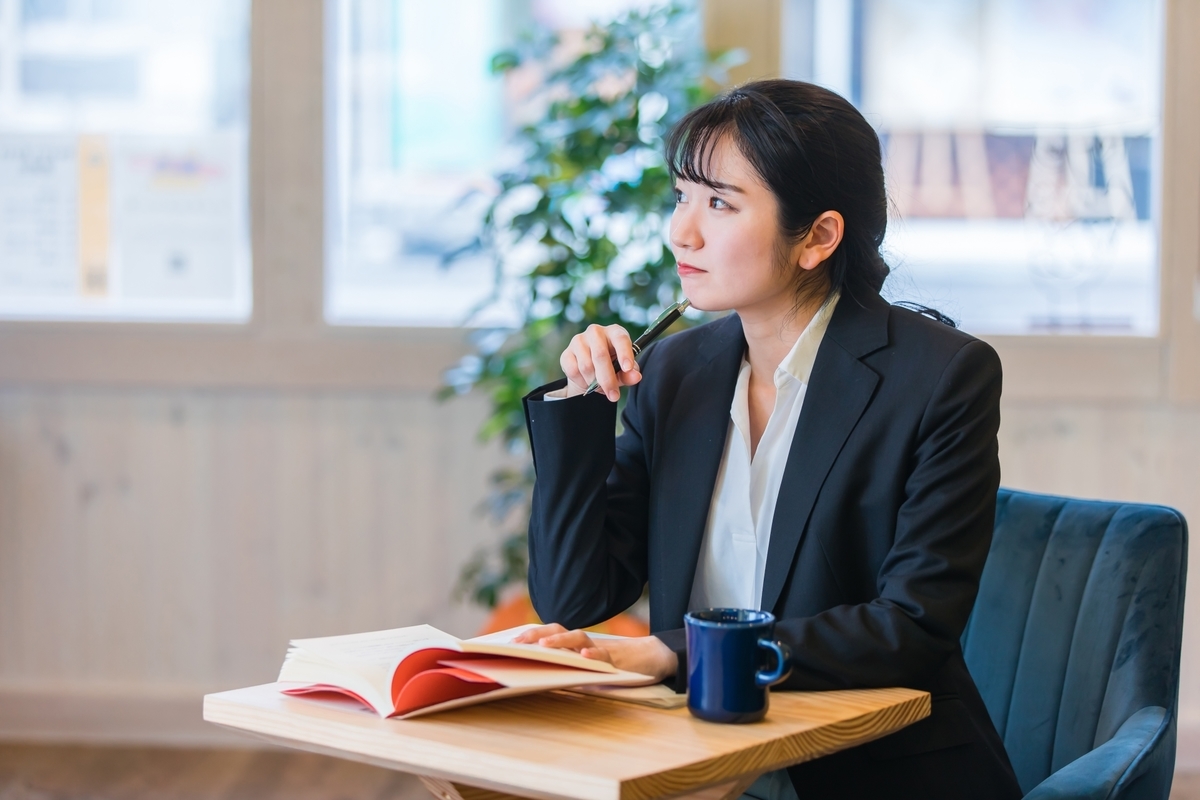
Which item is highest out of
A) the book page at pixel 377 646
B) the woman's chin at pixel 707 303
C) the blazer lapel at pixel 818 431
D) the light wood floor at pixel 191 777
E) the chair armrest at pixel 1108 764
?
the woman's chin at pixel 707 303

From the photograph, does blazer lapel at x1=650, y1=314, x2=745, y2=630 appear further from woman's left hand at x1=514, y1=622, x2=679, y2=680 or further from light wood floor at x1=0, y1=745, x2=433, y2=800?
light wood floor at x1=0, y1=745, x2=433, y2=800

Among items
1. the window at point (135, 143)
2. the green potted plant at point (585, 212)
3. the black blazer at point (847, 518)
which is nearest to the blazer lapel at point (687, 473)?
the black blazer at point (847, 518)

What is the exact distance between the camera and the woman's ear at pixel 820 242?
4.56ft

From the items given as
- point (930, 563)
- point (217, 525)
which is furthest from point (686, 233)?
point (217, 525)

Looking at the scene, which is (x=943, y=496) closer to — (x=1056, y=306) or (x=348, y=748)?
(x=348, y=748)

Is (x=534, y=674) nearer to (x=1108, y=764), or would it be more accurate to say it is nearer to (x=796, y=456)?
(x=796, y=456)

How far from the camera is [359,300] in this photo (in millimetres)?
2881

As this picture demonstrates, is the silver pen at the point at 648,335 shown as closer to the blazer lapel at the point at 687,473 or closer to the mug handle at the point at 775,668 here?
the blazer lapel at the point at 687,473

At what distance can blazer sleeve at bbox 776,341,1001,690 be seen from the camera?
1.13 metres

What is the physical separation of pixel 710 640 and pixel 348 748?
301 mm

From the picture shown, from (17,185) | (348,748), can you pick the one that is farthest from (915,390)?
(17,185)

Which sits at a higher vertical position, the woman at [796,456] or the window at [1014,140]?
the window at [1014,140]

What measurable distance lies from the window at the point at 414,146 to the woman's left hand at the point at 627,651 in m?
1.74

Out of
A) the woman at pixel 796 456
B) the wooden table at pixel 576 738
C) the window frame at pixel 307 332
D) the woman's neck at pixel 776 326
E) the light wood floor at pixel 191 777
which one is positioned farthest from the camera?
the window frame at pixel 307 332
